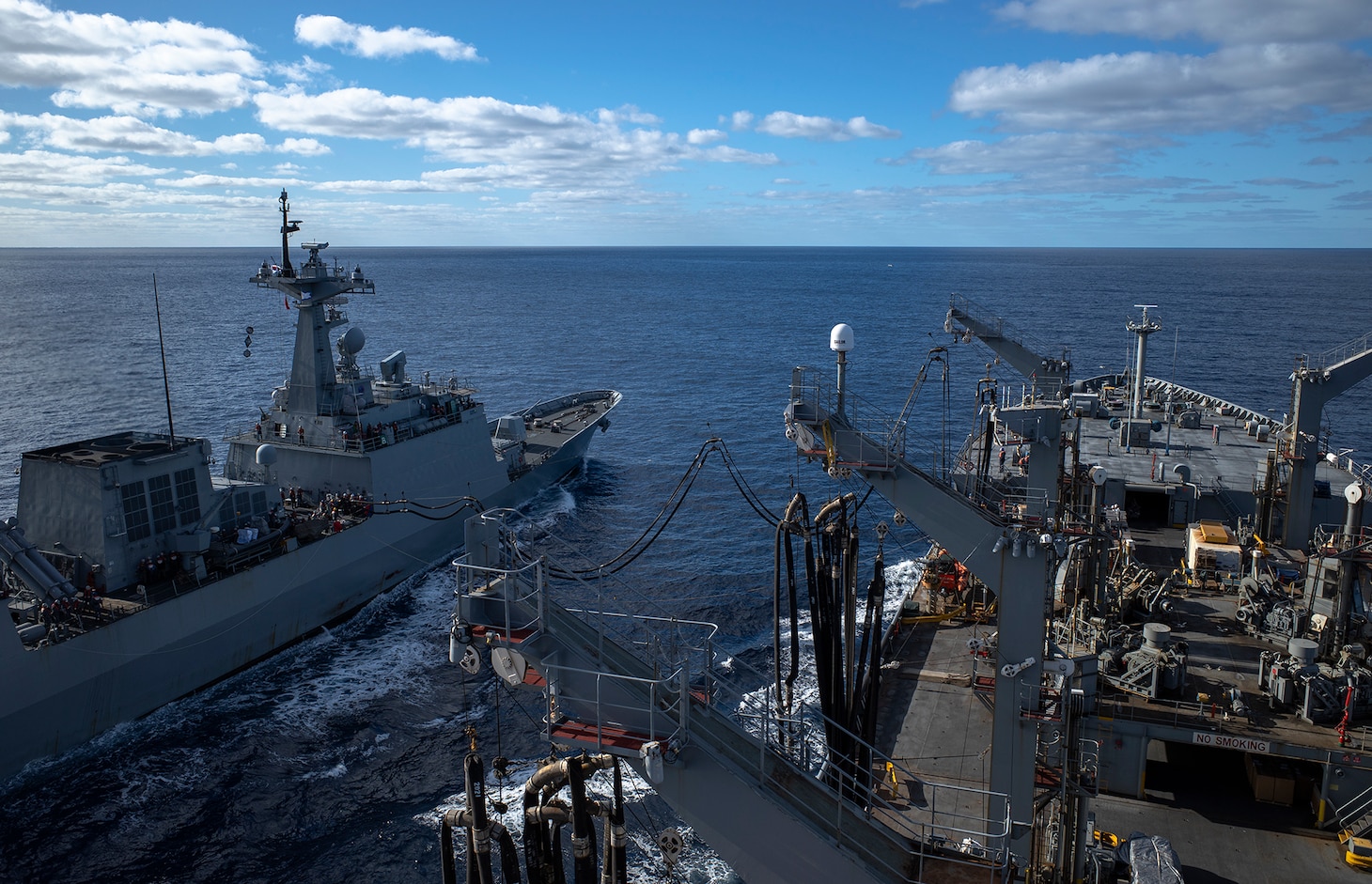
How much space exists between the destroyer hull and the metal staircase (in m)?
21.9

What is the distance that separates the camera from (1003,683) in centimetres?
1455

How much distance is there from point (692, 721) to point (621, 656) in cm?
156

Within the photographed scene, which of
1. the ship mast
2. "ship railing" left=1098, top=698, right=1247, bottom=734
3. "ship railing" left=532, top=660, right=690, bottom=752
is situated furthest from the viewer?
the ship mast

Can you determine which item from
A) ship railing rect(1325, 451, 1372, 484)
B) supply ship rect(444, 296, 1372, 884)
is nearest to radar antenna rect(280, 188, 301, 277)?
supply ship rect(444, 296, 1372, 884)

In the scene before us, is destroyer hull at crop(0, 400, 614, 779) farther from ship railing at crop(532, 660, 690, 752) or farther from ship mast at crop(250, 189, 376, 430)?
ship railing at crop(532, 660, 690, 752)

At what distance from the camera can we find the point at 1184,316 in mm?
132625

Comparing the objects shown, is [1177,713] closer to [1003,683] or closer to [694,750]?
[1003,683]

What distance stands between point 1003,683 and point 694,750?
596 cm

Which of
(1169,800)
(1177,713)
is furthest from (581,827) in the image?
(1169,800)

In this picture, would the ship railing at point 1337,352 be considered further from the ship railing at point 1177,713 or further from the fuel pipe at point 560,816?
the fuel pipe at point 560,816

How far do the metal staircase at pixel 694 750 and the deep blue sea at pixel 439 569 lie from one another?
11825 millimetres

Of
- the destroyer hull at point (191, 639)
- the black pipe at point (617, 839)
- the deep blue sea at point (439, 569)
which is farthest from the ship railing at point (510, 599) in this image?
the destroyer hull at point (191, 639)

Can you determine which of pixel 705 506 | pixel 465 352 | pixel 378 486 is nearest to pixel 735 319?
pixel 465 352

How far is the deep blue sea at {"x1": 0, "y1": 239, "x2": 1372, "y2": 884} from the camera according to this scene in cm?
2406
